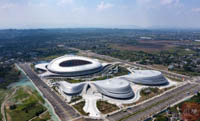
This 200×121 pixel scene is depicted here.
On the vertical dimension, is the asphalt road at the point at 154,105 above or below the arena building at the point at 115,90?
below

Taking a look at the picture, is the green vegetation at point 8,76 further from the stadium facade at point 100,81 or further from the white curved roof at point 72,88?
the white curved roof at point 72,88

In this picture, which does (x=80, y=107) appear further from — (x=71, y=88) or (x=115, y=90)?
(x=115, y=90)

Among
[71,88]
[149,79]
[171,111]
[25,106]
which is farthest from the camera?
[149,79]

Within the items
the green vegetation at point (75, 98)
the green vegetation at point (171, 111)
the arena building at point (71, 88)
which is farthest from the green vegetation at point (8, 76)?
the green vegetation at point (171, 111)

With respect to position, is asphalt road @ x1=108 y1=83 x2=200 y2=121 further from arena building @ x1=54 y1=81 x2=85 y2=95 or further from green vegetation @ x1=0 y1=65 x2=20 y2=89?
green vegetation @ x1=0 y1=65 x2=20 y2=89

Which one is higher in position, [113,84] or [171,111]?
[113,84]

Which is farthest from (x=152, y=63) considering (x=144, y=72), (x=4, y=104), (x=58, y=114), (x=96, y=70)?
(x=4, y=104)

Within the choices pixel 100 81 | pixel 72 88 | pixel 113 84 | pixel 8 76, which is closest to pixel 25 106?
pixel 72 88

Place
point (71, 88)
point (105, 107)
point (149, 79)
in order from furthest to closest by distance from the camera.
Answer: point (149, 79) → point (71, 88) → point (105, 107)
